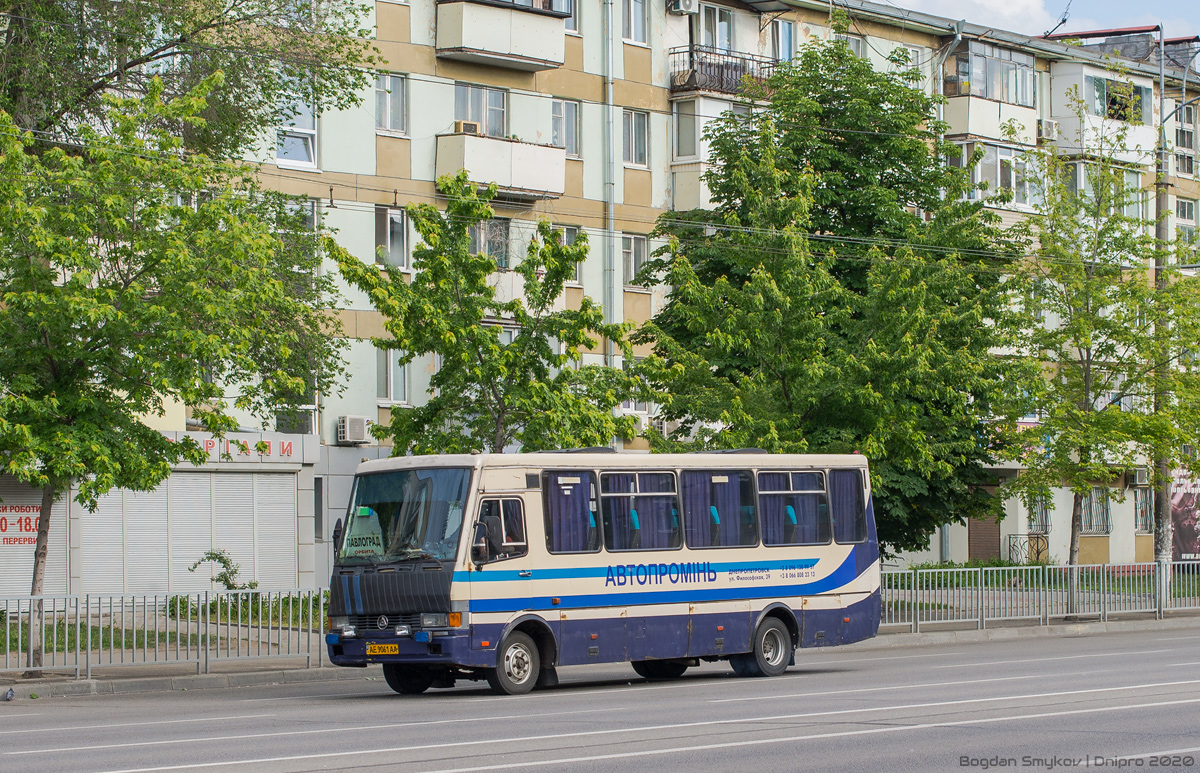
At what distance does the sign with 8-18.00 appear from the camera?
30562 millimetres

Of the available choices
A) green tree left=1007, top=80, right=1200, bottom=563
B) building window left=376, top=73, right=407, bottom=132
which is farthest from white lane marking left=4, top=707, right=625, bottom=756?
building window left=376, top=73, right=407, bottom=132

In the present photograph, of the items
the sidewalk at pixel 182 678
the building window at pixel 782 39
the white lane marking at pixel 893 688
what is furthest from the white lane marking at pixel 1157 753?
the building window at pixel 782 39

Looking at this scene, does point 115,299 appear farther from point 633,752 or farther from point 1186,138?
point 1186,138

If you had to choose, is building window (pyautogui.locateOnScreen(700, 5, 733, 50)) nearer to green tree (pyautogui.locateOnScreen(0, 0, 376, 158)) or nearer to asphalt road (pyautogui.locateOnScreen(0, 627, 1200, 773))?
green tree (pyautogui.locateOnScreen(0, 0, 376, 158))

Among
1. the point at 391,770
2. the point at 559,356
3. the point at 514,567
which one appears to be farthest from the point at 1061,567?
the point at 391,770

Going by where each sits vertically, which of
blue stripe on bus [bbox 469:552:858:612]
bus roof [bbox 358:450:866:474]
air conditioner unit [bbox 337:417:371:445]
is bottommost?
blue stripe on bus [bbox 469:552:858:612]

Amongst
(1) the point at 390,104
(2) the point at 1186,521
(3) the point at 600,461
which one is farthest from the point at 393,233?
(2) the point at 1186,521

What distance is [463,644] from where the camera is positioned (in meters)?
17.5

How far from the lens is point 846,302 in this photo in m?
30.2

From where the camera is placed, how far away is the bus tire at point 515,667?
17.8m

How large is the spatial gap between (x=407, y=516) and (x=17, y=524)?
15.3 m

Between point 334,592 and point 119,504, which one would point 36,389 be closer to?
point 334,592

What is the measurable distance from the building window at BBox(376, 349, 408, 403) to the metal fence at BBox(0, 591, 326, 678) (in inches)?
629

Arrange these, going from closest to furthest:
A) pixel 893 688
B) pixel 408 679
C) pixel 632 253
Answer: pixel 893 688
pixel 408 679
pixel 632 253
